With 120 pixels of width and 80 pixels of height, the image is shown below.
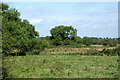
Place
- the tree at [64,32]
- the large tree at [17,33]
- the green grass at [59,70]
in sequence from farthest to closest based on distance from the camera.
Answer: the tree at [64,32]
the large tree at [17,33]
the green grass at [59,70]

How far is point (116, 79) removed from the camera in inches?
346

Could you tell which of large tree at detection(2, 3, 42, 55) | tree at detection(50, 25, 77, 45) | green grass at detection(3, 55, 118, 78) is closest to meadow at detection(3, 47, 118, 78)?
green grass at detection(3, 55, 118, 78)

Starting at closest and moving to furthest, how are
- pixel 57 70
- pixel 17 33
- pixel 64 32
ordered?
pixel 57 70 → pixel 17 33 → pixel 64 32

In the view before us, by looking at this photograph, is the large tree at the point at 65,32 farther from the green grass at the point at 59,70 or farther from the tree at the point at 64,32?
the green grass at the point at 59,70

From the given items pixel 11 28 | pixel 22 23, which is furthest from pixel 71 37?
pixel 11 28

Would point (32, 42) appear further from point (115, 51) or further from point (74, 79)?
point (74, 79)

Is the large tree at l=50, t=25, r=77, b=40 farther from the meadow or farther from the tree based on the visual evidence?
the meadow

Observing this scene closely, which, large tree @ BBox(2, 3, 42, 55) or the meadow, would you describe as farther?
large tree @ BBox(2, 3, 42, 55)

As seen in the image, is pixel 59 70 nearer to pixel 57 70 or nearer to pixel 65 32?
pixel 57 70

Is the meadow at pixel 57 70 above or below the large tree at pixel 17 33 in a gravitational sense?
below

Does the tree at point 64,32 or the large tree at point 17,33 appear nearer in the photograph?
the large tree at point 17,33

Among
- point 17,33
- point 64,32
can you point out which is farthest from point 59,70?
point 64,32

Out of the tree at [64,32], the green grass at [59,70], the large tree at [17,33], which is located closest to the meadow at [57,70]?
the green grass at [59,70]

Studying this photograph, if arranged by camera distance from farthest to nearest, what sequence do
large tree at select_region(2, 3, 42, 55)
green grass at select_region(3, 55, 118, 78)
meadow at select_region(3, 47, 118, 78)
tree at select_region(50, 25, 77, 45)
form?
tree at select_region(50, 25, 77, 45) → large tree at select_region(2, 3, 42, 55) → green grass at select_region(3, 55, 118, 78) → meadow at select_region(3, 47, 118, 78)
